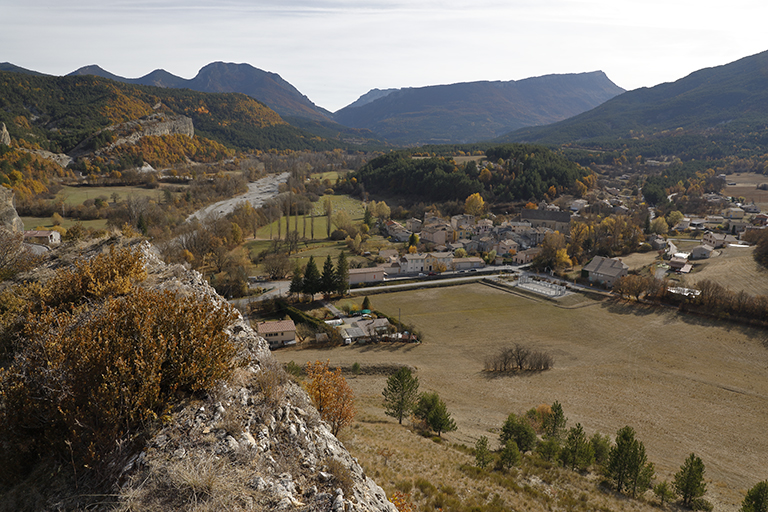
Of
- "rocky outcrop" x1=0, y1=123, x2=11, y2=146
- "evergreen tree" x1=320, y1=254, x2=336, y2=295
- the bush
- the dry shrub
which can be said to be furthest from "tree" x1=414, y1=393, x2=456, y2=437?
"rocky outcrop" x1=0, y1=123, x2=11, y2=146

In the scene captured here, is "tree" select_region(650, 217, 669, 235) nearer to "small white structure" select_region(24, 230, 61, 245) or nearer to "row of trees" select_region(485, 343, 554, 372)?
"row of trees" select_region(485, 343, 554, 372)

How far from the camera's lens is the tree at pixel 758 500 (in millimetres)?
15055

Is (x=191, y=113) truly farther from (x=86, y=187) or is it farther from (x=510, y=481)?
(x=510, y=481)

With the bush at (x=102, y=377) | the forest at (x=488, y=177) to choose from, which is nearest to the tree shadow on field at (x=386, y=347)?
the bush at (x=102, y=377)

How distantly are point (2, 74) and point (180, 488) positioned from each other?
487 feet

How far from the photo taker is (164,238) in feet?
172

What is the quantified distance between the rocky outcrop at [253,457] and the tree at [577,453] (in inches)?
609

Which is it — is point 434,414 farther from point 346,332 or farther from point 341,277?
point 341,277

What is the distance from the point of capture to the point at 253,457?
6273 mm

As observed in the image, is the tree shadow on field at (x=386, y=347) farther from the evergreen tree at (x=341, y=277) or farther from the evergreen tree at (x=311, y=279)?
the evergreen tree at (x=341, y=277)

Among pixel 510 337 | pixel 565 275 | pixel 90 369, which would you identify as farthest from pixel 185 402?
pixel 565 275

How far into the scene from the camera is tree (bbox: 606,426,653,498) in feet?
56.2

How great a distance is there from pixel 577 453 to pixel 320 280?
3172 centimetres

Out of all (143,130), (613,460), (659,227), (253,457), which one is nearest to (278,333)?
(613,460)
